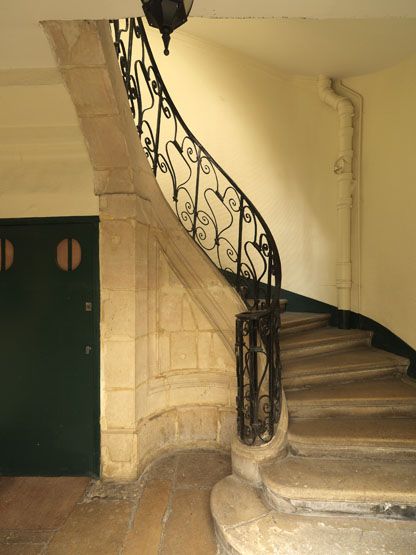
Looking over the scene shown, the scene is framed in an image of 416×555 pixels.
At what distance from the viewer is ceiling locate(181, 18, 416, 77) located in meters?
2.92

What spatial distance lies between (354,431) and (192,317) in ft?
4.68

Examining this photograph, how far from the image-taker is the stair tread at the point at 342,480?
1.72 m

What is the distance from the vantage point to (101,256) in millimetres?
2328

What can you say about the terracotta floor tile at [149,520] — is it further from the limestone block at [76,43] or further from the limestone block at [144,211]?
the limestone block at [76,43]

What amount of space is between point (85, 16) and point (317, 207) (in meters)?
3.17

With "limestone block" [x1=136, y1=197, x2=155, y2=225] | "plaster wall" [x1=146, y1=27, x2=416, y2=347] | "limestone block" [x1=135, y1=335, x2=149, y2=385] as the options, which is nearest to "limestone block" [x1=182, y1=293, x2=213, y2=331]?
"limestone block" [x1=135, y1=335, x2=149, y2=385]

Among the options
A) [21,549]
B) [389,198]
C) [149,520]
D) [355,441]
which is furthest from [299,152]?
[21,549]

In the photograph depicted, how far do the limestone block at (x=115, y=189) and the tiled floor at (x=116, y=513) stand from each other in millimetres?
1952

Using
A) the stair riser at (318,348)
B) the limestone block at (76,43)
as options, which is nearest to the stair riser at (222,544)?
the stair riser at (318,348)

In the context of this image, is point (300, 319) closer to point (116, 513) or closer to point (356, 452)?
point (356, 452)

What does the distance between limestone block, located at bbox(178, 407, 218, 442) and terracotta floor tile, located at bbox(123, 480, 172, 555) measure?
44 centimetres

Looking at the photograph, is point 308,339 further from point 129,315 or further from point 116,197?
point 116,197

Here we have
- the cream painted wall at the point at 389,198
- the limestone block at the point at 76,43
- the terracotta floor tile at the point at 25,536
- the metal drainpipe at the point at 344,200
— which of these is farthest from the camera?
the metal drainpipe at the point at 344,200

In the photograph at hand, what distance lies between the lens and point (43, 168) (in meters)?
2.38
